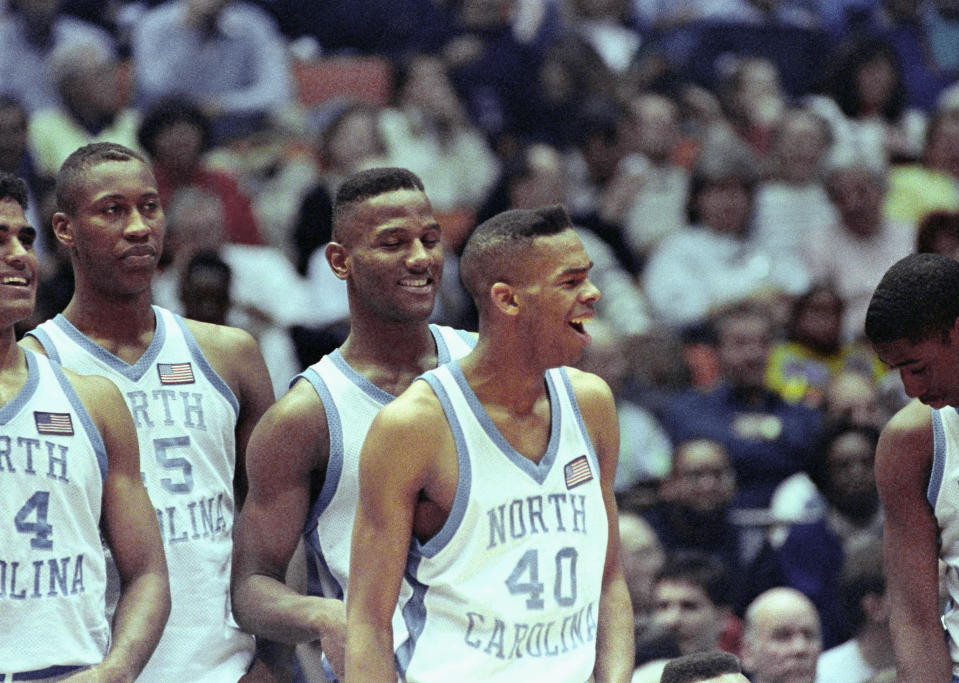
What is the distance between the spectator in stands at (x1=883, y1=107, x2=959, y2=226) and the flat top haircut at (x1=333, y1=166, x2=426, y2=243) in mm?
5481

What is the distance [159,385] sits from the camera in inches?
161

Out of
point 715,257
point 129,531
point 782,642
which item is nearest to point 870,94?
point 715,257

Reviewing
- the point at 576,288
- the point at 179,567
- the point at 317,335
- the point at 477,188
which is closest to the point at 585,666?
the point at 576,288

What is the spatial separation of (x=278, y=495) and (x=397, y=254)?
2.14 ft

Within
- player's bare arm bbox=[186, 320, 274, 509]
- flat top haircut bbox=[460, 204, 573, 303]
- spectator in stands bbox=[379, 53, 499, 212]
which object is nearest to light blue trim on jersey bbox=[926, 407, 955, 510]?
flat top haircut bbox=[460, 204, 573, 303]

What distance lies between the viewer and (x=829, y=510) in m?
6.05

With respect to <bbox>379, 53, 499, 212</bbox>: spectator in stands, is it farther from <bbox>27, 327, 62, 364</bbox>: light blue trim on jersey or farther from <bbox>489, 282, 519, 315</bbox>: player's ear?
<bbox>489, 282, 519, 315</bbox>: player's ear

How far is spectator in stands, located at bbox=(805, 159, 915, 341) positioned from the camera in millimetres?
8203

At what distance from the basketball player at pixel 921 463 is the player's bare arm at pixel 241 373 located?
1606mm

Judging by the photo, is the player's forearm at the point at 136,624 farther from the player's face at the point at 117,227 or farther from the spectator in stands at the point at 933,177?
the spectator in stands at the point at 933,177

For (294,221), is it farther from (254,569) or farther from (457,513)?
(457,513)

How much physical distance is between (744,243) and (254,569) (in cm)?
485

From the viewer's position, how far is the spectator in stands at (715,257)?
7898 millimetres

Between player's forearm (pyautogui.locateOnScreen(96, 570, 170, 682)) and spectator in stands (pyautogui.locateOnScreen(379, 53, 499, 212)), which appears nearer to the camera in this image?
player's forearm (pyautogui.locateOnScreen(96, 570, 170, 682))
